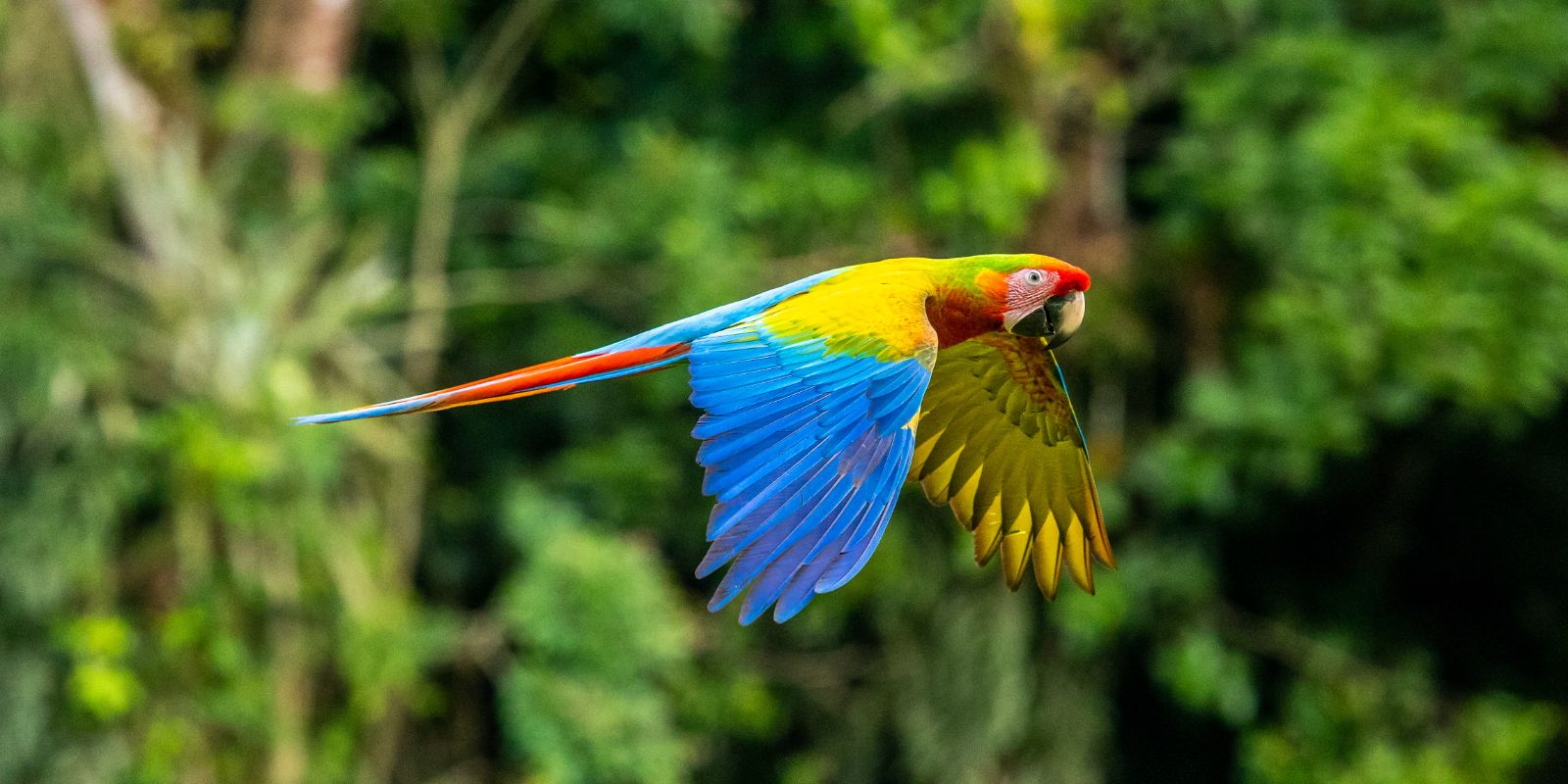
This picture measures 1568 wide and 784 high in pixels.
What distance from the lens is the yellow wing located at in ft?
6.36

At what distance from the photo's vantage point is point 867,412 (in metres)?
1.71

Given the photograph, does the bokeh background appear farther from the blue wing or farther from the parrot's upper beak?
the blue wing

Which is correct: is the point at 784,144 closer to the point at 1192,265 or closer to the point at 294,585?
the point at 1192,265

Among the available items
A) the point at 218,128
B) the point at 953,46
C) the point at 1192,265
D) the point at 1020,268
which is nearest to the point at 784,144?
the point at 953,46

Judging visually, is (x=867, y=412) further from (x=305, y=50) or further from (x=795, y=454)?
(x=305, y=50)

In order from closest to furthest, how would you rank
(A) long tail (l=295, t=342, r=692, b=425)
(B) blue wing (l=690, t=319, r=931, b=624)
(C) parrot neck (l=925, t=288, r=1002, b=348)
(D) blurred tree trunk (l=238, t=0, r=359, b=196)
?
(B) blue wing (l=690, t=319, r=931, b=624), (A) long tail (l=295, t=342, r=692, b=425), (C) parrot neck (l=925, t=288, r=1002, b=348), (D) blurred tree trunk (l=238, t=0, r=359, b=196)

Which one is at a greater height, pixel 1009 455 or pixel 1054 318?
pixel 1054 318

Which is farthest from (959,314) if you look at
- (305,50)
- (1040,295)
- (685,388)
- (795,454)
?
(305,50)

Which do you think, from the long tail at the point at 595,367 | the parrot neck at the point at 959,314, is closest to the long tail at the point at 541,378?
the long tail at the point at 595,367

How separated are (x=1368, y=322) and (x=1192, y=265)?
609 millimetres

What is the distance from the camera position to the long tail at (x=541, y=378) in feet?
5.30

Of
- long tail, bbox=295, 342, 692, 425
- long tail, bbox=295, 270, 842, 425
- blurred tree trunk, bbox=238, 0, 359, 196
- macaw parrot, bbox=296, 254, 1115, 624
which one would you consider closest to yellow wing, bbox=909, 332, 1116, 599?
macaw parrot, bbox=296, 254, 1115, 624

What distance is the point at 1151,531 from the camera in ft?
14.6

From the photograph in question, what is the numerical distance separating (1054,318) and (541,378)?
554 millimetres
